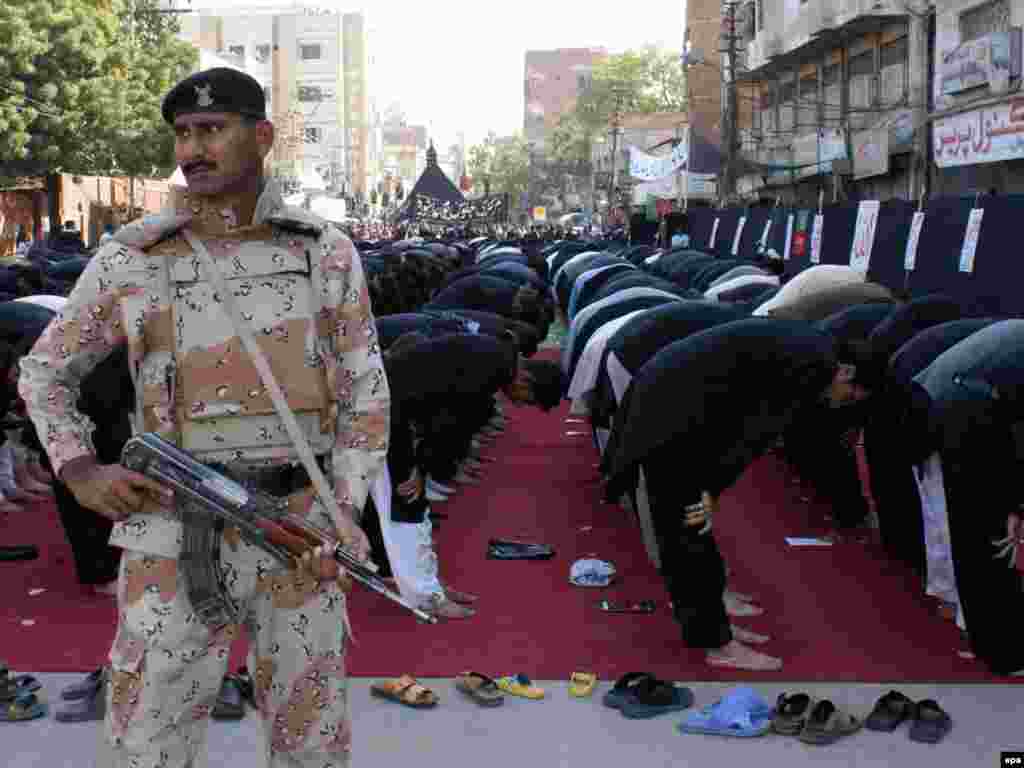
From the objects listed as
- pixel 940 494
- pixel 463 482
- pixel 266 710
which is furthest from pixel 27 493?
pixel 266 710

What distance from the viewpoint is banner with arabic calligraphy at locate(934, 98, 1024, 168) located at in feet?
75.9

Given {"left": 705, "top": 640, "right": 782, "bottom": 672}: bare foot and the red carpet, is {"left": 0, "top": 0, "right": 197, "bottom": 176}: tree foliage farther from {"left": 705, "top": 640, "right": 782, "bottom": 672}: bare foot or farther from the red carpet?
{"left": 705, "top": 640, "right": 782, "bottom": 672}: bare foot

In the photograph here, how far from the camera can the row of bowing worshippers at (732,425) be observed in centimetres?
596

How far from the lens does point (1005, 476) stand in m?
5.89

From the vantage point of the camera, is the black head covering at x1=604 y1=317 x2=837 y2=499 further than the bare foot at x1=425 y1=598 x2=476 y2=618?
No

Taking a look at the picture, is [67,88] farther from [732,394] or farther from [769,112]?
[732,394]

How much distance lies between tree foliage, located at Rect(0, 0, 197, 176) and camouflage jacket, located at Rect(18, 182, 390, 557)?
28.0 meters

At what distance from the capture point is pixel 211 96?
3.17m

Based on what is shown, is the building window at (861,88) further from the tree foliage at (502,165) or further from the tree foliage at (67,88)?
the tree foliage at (502,165)

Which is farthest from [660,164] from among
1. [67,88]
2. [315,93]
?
[315,93]

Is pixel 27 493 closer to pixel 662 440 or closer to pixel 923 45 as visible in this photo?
pixel 662 440

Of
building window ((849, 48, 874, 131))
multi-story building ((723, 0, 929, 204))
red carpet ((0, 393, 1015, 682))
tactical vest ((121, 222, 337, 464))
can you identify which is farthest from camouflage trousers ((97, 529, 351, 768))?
building window ((849, 48, 874, 131))

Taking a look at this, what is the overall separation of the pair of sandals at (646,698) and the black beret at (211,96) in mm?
3180

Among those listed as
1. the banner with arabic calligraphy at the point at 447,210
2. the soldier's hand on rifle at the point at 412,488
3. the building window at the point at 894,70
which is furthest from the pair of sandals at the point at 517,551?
the banner with arabic calligraphy at the point at 447,210
